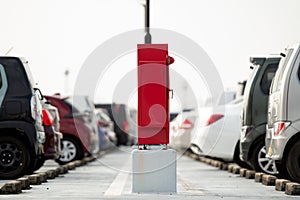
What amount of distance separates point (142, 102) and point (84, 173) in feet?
24.9

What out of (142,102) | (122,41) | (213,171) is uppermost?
(122,41)

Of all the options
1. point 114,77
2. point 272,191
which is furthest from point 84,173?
point 272,191

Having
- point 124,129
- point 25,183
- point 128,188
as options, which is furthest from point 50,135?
point 124,129

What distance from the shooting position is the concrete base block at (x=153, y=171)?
13602mm

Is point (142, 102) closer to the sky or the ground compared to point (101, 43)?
closer to the ground

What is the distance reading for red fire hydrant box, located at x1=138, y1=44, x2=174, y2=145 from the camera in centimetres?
1374

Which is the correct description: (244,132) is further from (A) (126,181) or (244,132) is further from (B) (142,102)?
(B) (142,102)

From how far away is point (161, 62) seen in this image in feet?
45.2

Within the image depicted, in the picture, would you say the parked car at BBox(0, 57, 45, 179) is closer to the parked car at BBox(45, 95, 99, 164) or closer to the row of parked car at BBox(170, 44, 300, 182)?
the row of parked car at BBox(170, 44, 300, 182)

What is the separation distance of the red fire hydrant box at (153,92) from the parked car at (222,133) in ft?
23.3

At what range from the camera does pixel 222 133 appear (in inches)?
832

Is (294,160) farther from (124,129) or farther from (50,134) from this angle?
(124,129)

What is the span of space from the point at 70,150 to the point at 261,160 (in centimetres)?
739

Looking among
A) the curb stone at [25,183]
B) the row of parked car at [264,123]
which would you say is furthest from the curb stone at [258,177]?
the curb stone at [25,183]
